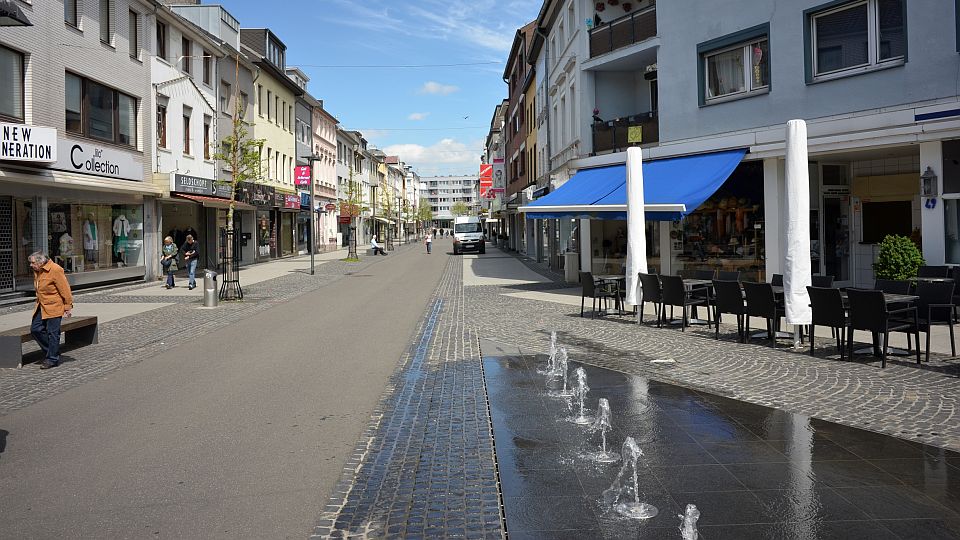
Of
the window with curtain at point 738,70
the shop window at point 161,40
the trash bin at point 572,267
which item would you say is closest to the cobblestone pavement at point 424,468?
the window with curtain at point 738,70

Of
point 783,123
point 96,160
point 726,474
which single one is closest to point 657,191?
point 783,123

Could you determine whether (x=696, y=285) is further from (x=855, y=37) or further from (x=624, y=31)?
(x=624, y=31)

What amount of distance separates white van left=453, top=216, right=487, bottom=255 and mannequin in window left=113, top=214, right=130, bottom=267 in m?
28.8

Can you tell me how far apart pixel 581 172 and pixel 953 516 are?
61.7 ft

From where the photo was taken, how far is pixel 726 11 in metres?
17.8

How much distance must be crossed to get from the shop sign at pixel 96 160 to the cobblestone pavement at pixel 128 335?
3.46m

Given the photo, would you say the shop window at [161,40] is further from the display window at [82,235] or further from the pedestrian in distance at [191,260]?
the pedestrian in distance at [191,260]

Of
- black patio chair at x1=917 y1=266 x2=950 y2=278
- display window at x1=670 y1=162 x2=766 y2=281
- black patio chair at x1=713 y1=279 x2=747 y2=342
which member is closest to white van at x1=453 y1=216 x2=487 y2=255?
display window at x1=670 y1=162 x2=766 y2=281

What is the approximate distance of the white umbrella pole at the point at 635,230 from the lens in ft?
46.1

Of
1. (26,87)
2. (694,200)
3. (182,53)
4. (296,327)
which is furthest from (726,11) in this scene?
(182,53)

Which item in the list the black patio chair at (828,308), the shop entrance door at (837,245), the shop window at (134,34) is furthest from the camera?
the shop window at (134,34)

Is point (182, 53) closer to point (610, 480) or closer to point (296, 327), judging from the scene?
point (296, 327)

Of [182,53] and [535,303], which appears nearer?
[535,303]

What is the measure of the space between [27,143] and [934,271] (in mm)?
18812
